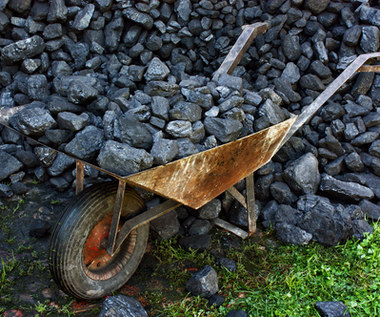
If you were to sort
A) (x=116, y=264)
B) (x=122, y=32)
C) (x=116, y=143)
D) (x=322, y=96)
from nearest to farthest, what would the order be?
(x=116, y=143)
(x=116, y=264)
(x=322, y=96)
(x=122, y=32)

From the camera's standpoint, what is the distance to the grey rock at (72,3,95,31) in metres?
3.79

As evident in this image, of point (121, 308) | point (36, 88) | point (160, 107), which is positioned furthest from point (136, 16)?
point (121, 308)

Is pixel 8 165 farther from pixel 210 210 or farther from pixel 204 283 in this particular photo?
pixel 204 283

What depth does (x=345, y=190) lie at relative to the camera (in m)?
3.53

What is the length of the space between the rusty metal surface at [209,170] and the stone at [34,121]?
703 millimetres

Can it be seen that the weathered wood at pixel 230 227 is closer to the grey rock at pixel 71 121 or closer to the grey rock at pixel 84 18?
the grey rock at pixel 71 121

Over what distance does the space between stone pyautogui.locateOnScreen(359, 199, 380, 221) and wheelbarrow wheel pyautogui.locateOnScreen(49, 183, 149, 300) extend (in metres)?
2.23

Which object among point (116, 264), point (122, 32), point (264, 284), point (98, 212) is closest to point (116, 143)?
point (98, 212)

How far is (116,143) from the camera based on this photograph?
6.66 ft

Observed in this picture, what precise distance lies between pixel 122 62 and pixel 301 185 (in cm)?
231

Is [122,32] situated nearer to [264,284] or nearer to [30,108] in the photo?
[30,108]

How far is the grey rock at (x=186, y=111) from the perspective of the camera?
2340 mm

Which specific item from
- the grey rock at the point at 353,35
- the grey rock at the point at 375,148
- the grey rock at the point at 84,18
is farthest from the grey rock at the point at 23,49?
the grey rock at the point at 375,148

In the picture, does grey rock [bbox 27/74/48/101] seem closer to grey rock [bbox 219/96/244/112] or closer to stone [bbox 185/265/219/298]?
grey rock [bbox 219/96/244/112]
